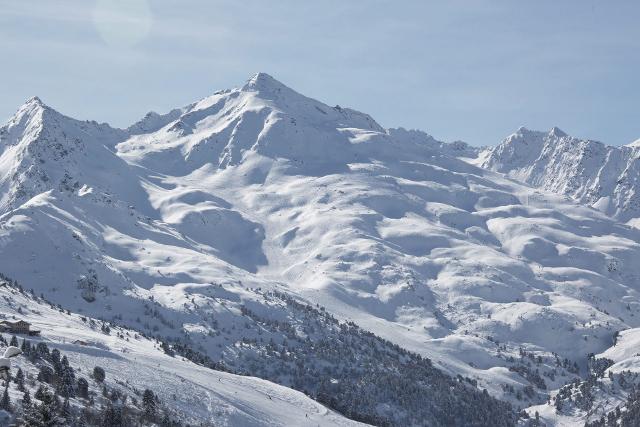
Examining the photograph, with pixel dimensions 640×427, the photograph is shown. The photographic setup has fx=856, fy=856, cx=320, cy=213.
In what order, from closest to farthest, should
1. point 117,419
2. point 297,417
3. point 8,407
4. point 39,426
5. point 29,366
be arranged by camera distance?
point 39,426, point 8,407, point 117,419, point 29,366, point 297,417

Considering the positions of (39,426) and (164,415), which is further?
(164,415)

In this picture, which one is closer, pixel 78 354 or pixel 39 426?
pixel 39 426

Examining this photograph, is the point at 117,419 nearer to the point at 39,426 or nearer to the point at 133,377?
the point at 133,377

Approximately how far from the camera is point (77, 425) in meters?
133

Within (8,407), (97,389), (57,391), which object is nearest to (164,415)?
(97,389)

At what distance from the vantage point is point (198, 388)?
7338 inches

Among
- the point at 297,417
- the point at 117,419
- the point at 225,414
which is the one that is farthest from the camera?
the point at 297,417

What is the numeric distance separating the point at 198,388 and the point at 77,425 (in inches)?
2162

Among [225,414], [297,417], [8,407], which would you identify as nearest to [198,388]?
Answer: [225,414]

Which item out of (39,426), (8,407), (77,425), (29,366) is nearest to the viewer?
(39,426)

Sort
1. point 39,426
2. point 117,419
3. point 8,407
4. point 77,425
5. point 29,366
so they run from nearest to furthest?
point 39,426 < point 8,407 < point 77,425 < point 117,419 < point 29,366

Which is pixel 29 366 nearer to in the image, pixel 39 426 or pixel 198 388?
pixel 198 388

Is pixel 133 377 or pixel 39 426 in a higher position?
pixel 39 426

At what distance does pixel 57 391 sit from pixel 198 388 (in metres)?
47.7
